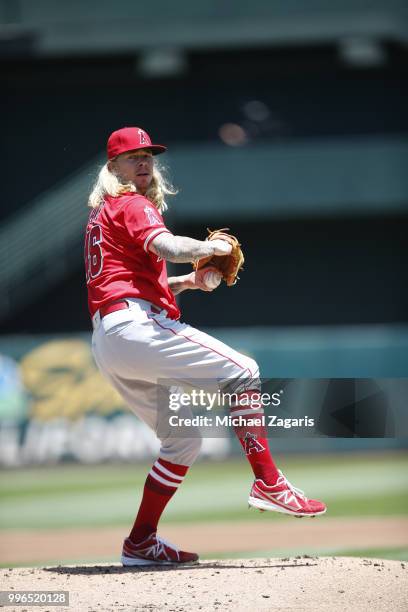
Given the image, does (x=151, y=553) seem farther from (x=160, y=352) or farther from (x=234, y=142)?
(x=234, y=142)

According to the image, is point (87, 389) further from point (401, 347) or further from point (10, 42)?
point (10, 42)

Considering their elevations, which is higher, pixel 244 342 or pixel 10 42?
pixel 10 42

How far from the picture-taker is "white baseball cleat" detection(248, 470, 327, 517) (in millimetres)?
4383

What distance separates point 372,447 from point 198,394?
902 cm

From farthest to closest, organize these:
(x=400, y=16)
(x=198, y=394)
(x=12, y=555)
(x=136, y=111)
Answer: (x=136, y=111) < (x=400, y=16) < (x=12, y=555) < (x=198, y=394)

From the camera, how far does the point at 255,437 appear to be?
176 inches

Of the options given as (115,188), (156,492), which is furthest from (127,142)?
(156,492)

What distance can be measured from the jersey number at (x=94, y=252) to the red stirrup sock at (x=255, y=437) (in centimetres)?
85

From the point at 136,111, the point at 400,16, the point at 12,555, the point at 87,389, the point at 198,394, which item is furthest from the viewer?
the point at 136,111

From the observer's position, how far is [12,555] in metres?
6.66

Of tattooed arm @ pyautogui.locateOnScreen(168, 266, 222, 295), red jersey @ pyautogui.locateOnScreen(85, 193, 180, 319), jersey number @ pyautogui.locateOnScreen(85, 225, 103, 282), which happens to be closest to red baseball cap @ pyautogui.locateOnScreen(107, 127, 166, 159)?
red jersey @ pyautogui.locateOnScreen(85, 193, 180, 319)

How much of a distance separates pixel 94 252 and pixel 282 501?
4.49 feet

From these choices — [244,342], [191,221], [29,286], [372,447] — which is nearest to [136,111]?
[191,221]

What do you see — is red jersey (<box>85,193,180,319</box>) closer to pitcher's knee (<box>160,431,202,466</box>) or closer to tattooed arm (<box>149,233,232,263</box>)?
tattooed arm (<box>149,233,232,263</box>)
